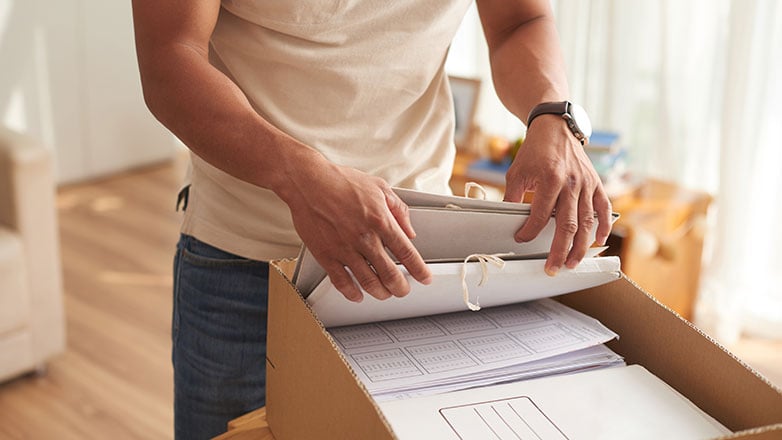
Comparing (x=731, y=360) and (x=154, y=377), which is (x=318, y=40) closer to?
(x=731, y=360)

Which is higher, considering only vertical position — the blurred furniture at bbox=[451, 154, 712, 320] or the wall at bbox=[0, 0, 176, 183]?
the wall at bbox=[0, 0, 176, 183]

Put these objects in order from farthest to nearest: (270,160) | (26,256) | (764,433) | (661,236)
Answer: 1. (661,236)
2. (26,256)
3. (270,160)
4. (764,433)

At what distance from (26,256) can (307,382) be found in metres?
1.95

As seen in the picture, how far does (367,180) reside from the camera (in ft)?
2.40

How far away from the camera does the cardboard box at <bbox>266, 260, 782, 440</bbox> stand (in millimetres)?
622

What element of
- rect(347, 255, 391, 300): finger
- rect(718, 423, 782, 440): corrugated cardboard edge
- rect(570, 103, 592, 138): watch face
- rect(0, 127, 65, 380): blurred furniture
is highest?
rect(570, 103, 592, 138): watch face

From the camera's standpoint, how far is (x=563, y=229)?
79cm

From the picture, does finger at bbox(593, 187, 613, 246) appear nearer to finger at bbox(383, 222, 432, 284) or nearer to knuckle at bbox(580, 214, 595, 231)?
knuckle at bbox(580, 214, 595, 231)

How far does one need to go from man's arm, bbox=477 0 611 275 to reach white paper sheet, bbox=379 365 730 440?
12cm

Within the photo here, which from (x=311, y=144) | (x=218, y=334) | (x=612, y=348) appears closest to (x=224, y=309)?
(x=218, y=334)

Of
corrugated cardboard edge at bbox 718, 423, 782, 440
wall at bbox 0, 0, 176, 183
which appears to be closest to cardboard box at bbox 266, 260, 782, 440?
corrugated cardboard edge at bbox 718, 423, 782, 440

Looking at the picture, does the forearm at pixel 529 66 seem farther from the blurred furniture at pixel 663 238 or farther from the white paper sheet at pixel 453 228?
the blurred furniture at pixel 663 238

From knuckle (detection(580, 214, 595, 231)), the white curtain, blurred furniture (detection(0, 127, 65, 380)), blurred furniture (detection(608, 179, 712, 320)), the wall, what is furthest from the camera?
the wall

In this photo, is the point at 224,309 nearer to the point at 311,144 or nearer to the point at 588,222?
the point at 311,144
